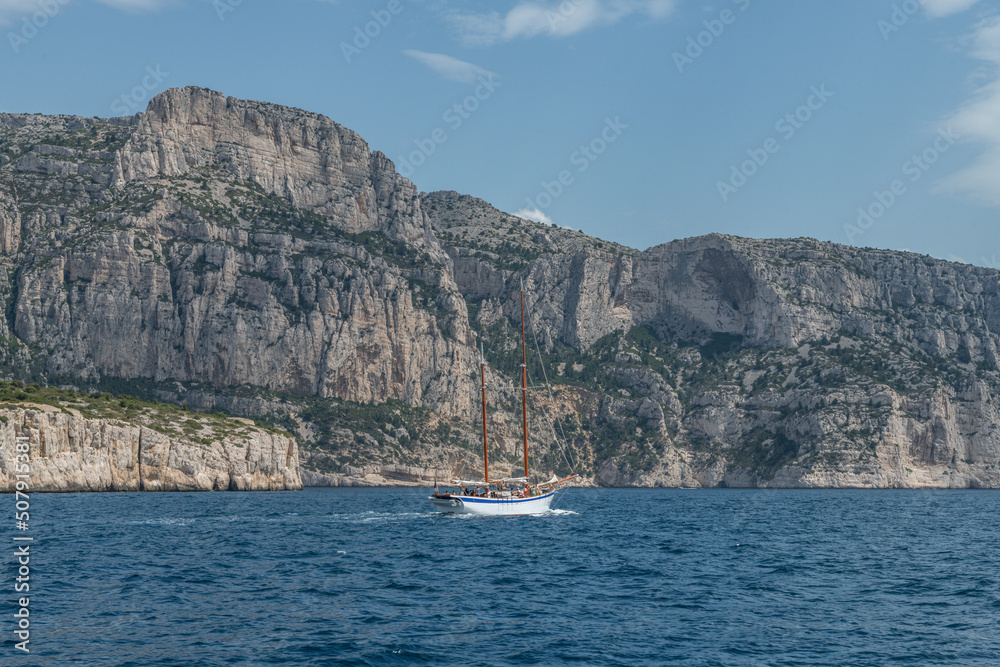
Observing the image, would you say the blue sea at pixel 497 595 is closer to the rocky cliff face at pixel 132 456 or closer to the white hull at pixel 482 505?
the white hull at pixel 482 505

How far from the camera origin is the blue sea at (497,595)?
30578 millimetres

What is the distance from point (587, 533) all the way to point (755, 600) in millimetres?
34942

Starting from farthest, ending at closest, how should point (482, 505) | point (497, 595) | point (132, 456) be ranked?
point (132, 456) → point (482, 505) → point (497, 595)

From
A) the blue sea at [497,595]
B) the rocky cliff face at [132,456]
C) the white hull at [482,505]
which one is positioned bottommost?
the blue sea at [497,595]

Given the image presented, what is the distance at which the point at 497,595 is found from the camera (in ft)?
138

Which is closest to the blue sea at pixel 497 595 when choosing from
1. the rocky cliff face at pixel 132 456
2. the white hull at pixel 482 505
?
the white hull at pixel 482 505

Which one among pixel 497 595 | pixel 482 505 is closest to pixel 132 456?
pixel 482 505

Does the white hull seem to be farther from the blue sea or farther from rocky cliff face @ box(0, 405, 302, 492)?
rocky cliff face @ box(0, 405, 302, 492)

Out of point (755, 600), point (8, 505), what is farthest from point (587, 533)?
point (8, 505)

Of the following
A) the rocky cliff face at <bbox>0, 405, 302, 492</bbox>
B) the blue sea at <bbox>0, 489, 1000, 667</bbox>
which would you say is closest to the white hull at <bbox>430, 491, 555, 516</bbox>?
the blue sea at <bbox>0, 489, 1000, 667</bbox>

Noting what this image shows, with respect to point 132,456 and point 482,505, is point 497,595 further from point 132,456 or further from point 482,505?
point 132,456

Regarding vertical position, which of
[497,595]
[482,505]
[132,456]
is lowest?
[497,595]

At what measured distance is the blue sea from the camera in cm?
3058

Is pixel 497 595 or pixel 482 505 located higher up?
pixel 482 505
